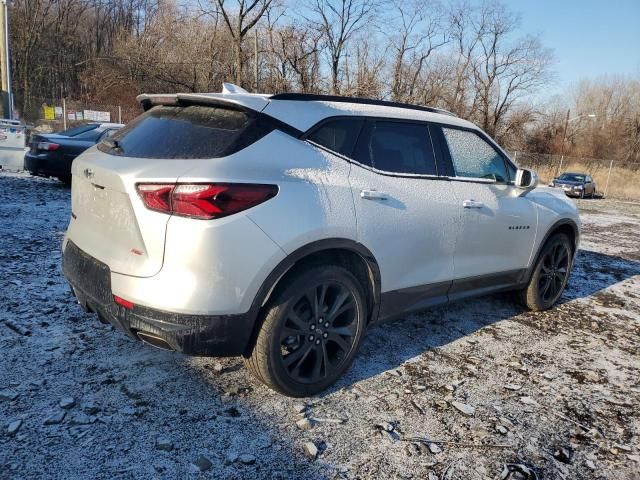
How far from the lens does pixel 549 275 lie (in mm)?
4773

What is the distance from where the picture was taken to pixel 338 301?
289 centimetres

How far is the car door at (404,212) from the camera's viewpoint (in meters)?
2.97

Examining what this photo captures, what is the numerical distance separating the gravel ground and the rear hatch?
2.66 ft

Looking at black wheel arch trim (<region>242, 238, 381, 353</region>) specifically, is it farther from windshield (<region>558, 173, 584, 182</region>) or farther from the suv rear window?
windshield (<region>558, 173, 584, 182</region>)

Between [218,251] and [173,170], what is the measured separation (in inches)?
18.6

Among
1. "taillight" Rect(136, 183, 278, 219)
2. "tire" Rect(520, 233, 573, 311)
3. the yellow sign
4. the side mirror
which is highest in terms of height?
the yellow sign

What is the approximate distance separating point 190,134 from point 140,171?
375 millimetres

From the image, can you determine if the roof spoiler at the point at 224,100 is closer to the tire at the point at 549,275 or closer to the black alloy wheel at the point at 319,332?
the black alloy wheel at the point at 319,332

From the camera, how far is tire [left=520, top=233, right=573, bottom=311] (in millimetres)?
4621

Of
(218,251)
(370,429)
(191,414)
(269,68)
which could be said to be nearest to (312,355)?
(370,429)

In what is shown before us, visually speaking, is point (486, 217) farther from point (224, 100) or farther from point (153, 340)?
point (153, 340)

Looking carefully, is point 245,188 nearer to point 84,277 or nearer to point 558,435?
point 84,277

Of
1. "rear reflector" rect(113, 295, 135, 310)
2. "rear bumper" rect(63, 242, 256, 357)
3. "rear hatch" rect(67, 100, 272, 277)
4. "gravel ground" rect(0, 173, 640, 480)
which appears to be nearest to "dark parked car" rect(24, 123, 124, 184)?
"gravel ground" rect(0, 173, 640, 480)

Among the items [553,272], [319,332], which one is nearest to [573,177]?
[553,272]
